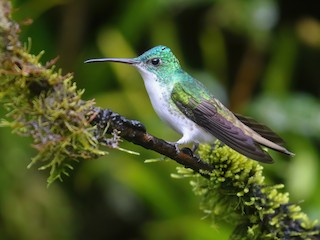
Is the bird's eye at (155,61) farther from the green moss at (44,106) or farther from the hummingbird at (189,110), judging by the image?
the green moss at (44,106)

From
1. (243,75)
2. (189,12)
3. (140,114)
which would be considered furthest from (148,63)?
(189,12)

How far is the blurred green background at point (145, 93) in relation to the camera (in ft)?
13.8

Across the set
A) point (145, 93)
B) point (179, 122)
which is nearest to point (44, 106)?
point (179, 122)

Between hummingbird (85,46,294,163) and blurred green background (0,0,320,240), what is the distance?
1853 millimetres

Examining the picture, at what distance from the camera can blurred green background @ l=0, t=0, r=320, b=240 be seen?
13.8 feet

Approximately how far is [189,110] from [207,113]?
7cm

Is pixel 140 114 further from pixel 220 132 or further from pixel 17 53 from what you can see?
pixel 17 53

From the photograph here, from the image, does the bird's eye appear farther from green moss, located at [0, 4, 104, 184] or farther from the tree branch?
green moss, located at [0, 4, 104, 184]

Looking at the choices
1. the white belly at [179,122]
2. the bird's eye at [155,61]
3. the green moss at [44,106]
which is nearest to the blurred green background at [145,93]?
the bird's eye at [155,61]

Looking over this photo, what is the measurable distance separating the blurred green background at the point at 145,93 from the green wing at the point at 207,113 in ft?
6.36

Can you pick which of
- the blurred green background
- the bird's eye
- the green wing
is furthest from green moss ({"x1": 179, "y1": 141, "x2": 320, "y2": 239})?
the blurred green background

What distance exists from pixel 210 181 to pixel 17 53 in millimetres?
789

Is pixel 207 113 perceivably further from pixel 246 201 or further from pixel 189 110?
pixel 246 201

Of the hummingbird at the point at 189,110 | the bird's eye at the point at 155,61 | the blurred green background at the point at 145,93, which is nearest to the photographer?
the hummingbird at the point at 189,110
